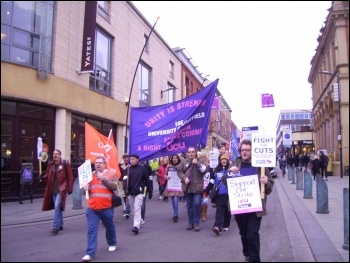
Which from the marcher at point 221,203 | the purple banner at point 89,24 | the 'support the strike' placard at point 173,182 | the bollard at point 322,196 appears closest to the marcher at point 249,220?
the marcher at point 221,203

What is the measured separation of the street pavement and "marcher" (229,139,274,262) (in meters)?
0.56

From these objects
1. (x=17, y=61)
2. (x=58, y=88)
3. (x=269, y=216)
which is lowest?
(x=269, y=216)

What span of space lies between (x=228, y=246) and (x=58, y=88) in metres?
10.3

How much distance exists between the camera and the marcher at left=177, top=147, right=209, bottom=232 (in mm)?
8641

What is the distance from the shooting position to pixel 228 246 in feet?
22.4

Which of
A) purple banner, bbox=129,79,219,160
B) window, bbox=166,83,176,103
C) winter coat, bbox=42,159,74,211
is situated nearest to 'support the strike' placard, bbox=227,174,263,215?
purple banner, bbox=129,79,219,160

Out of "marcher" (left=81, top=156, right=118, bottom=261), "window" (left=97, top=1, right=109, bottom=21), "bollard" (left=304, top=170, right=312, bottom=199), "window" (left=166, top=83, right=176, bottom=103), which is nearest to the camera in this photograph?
"window" (left=97, top=1, right=109, bottom=21)

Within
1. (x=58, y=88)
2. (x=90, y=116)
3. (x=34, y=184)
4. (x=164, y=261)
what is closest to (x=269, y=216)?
(x=164, y=261)

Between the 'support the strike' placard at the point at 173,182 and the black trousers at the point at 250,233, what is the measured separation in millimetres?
4610

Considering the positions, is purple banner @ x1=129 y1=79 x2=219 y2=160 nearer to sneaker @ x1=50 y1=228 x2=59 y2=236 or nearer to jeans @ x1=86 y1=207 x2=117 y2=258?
jeans @ x1=86 y1=207 x2=117 y2=258

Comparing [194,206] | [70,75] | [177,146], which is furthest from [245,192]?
[70,75]

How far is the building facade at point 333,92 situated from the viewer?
25422 millimetres

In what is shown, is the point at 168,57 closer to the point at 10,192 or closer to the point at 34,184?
the point at 34,184

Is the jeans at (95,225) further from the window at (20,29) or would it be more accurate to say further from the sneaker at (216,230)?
the window at (20,29)
